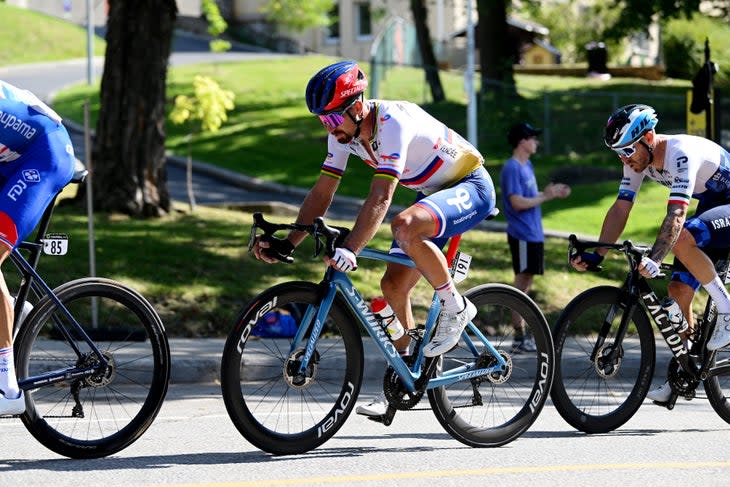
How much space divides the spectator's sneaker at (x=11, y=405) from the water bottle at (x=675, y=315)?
3763 mm

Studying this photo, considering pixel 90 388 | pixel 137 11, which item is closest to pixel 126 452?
pixel 90 388

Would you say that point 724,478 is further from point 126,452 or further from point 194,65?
point 194,65

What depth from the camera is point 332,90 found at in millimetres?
6527

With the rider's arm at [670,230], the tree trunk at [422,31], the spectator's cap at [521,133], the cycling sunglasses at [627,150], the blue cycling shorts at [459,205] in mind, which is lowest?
the rider's arm at [670,230]

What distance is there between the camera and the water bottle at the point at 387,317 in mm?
7012

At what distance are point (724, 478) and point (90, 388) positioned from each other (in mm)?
3206

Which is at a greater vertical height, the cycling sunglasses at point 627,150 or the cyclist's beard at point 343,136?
the cyclist's beard at point 343,136

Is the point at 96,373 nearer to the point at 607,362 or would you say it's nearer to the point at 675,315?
the point at 607,362

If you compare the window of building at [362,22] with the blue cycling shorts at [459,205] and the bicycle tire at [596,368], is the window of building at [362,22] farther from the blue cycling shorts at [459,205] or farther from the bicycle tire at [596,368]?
the blue cycling shorts at [459,205]

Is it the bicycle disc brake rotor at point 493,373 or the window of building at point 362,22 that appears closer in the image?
the bicycle disc brake rotor at point 493,373

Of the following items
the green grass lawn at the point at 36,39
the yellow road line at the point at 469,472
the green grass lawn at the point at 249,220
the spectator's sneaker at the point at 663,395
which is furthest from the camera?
the green grass lawn at the point at 36,39

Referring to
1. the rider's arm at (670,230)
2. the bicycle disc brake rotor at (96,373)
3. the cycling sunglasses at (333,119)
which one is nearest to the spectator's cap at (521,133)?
the rider's arm at (670,230)

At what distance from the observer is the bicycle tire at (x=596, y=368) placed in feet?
24.8

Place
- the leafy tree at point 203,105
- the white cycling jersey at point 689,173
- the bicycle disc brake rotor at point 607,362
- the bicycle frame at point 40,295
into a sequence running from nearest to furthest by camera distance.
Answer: the bicycle frame at point 40,295 < the white cycling jersey at point 689,173 < the bicycle disc brake rotor at point 607,362 < the leafy tree at point 203,105
